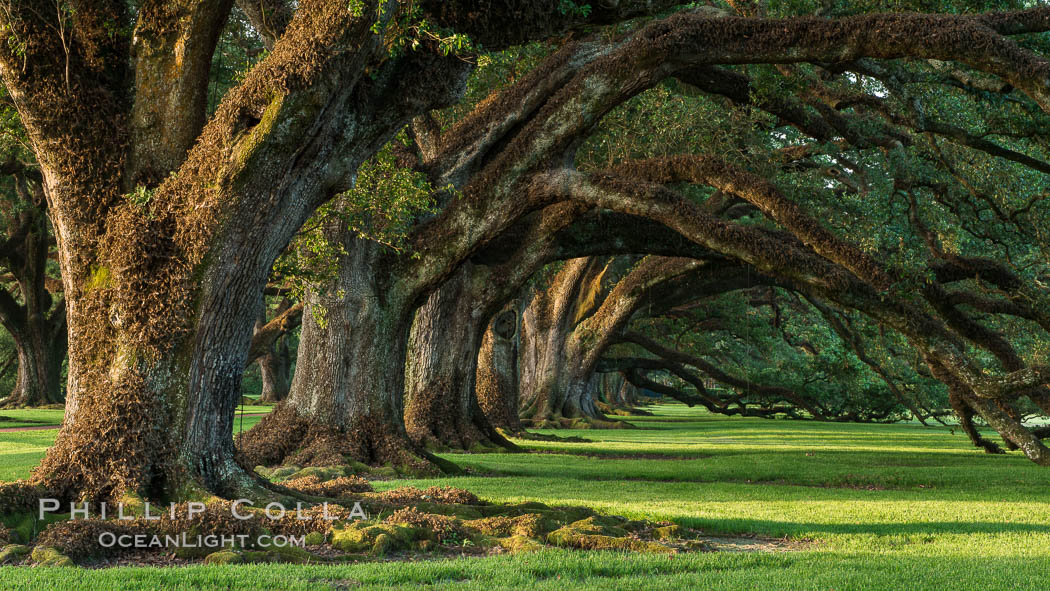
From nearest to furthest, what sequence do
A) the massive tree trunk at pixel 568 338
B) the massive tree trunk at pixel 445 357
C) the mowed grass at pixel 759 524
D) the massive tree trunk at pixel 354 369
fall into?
the mowed grass at pixel 759 524, the massive tree trunk at pixel 354 369, the massive tree trunk at pixel 445 357, the massive tree trunk at pixel 568 338

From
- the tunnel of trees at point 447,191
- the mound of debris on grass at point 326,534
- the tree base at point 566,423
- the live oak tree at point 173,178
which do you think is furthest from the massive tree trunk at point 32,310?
the mound of debris on grass at point 326,534

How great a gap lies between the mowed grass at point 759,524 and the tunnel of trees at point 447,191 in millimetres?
1553

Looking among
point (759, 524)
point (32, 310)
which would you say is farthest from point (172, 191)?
point (32, 310)

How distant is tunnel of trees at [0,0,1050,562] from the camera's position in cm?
755

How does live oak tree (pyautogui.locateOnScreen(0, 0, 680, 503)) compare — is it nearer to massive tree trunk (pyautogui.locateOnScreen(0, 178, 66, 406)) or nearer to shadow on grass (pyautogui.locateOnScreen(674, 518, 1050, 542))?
shadow on grass (pyautogui.locateOnScreen(674, 518, 1050, 542))

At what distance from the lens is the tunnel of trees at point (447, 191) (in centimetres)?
755

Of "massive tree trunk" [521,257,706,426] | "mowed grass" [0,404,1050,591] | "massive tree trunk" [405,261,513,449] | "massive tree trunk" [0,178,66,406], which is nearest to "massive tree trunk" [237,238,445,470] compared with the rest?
"mowed grass" [0,404,1050,591]

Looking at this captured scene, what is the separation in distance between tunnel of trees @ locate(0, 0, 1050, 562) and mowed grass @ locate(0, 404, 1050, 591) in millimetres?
1553

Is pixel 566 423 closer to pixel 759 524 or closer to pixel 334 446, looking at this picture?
pixel 334 446

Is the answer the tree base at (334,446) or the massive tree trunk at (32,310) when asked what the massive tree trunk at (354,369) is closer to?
the tree base at (334,446)

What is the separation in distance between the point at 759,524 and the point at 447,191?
25.1 feet

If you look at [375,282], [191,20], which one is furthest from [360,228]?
[191,20]

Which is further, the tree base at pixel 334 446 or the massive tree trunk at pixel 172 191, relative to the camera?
the tree base at pixel 334 446

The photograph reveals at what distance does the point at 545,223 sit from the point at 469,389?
14.4ft
